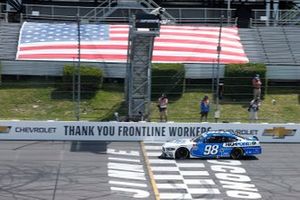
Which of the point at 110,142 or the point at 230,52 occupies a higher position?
A: the point at 230,52

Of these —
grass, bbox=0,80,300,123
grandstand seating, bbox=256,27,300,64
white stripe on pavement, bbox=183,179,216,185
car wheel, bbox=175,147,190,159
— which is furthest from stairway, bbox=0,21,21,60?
white stripe on pavement, bbox=183,179,216,185

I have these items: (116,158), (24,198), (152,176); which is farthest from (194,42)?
(24,198)

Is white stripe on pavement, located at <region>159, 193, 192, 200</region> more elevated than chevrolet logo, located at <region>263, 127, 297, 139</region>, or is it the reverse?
Answer: white stripe on pavement, located at <region>159, 193, 192, 200</region>

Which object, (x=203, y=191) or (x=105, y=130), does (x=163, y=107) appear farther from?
(x=203, y=191)

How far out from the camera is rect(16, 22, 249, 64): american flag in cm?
3785

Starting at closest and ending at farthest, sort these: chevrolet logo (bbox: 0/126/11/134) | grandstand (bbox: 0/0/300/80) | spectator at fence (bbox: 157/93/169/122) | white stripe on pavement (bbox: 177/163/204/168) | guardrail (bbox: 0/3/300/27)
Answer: white stripe on pavement (bbox: 177/163/204/168) → chevrolet logo (bbox: 0/126/11/134) → spectator at fence (bbox: 157/93/169/122) → grandstand (bbox: 0/0/300/80) → guardrail (bbox: 0/3/300/27)

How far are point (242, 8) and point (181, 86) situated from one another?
668 inches

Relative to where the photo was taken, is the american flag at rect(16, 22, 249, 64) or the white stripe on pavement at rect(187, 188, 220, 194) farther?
the american flag at rect(16, 22, 249, 64)

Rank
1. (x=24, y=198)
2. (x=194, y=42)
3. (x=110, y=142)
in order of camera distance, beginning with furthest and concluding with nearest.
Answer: (x=194, y=42) < (x=110, y=142) < (x=24, y=198)

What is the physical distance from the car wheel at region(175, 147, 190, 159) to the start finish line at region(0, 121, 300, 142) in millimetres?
3835

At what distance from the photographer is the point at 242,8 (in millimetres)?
50312

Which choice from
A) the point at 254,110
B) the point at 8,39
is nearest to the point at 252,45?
the point at 254,110

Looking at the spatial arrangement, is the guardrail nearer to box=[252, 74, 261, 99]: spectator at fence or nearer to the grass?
the grass

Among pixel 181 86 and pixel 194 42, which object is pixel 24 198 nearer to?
pixel 181 86
